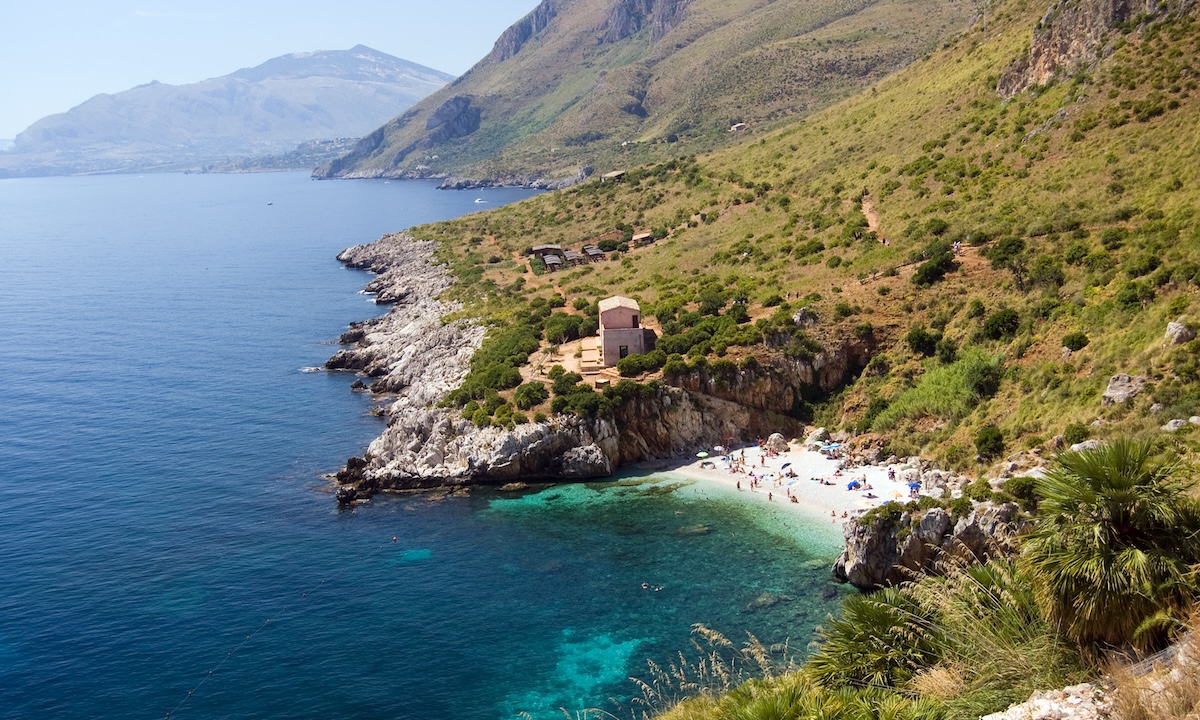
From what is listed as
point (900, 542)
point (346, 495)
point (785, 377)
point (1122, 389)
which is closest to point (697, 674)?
point (900, 542)

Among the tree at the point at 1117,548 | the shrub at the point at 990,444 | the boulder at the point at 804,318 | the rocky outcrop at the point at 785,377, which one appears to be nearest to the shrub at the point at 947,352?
the rocky outcrop at the point at 785,377

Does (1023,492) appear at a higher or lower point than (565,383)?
lower

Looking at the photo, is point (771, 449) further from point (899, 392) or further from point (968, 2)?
point (968, 2)

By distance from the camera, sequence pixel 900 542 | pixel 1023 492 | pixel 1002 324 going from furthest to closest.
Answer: pixel 1002 324 < pixel 900 542 < pixel 1023 492

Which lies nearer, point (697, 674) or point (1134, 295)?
point (697, 674)

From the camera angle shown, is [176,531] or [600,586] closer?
[600,586]

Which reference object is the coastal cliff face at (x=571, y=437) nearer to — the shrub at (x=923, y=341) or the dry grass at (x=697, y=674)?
the shrub at (x=923, y=341)

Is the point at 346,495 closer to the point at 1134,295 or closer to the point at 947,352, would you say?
the point at 947,352

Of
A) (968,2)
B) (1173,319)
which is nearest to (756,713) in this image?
(1173,319)
